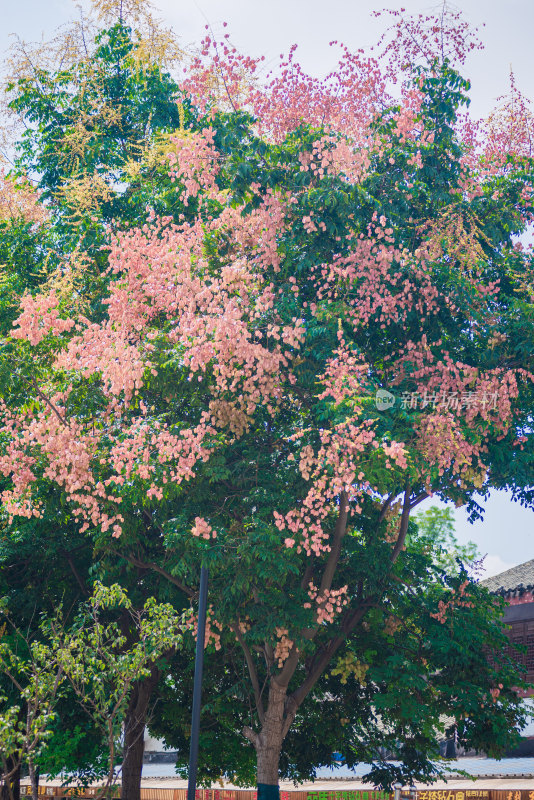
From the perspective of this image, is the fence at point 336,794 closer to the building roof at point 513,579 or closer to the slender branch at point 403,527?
the building roof at point 513,579

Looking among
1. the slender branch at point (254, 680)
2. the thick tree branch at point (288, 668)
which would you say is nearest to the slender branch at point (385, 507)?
the thick tree branch at point (288, 668)

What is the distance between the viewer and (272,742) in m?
17.5

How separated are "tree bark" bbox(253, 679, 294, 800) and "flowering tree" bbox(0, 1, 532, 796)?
1.7 inches

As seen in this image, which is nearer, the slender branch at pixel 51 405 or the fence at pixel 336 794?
the slender branch at pixel 51 405

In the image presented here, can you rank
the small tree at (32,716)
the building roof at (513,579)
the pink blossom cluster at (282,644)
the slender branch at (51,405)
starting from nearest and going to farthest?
1. the small tree at (32,716)
2. the pink blossom cluster at (282,644)
3. the slender branch at (51,405)
4. the building roof at (513,579)

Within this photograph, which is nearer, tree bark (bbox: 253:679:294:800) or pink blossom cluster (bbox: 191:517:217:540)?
pink blossom cluster (bbox: 191:517:217:540)

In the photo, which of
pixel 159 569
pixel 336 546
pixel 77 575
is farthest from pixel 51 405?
pixel 336 546

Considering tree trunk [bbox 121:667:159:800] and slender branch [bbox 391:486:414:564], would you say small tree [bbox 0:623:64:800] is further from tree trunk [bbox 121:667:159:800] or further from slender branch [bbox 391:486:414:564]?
slender branch [bbox 391:486:414:564]

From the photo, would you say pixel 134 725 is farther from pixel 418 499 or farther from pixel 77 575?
pixel 418 499

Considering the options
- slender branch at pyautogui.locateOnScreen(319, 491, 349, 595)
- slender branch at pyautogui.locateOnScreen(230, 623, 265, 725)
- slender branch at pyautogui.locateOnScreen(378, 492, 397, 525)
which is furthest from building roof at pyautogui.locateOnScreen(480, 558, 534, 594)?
slender branch at pyautogui.locateOnScreen(319, 491, 349, 595)

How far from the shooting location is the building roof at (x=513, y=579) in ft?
87.2

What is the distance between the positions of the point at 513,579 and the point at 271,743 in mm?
13133

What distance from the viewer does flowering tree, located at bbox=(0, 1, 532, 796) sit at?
49.8ft

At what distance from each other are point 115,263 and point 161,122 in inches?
264
